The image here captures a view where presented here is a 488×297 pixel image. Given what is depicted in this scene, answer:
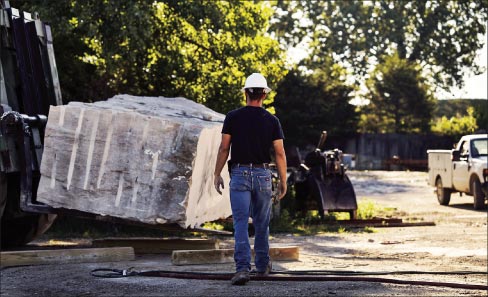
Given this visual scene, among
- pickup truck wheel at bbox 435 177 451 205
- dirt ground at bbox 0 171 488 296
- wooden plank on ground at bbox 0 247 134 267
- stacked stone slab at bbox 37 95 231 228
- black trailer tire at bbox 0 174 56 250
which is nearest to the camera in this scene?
dirt ground at bbox 0 171 488 296

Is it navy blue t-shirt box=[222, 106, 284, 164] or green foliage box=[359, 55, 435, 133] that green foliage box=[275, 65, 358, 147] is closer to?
green foliage box=[359, 55, 435, 133]

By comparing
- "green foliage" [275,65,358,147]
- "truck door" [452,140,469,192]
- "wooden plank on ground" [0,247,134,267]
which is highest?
"green foliage" [275,65,358,147]

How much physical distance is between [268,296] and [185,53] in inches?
495

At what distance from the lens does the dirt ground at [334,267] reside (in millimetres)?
9641

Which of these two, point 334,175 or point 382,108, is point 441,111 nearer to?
point 382,108

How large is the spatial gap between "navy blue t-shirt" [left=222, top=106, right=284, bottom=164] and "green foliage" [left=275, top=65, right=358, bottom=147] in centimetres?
4069

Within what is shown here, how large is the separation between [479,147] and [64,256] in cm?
1621

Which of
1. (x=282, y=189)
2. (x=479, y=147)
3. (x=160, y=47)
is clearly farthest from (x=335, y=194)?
(x=282, y=189)

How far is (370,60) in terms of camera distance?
3238 inches

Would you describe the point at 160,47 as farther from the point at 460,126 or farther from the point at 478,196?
the point at 460,126

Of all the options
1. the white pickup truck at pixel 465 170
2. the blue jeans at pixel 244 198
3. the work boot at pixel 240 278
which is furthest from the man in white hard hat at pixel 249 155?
the white pickup truck at pixel 465 170

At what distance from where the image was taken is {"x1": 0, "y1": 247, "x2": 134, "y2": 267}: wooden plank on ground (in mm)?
12125

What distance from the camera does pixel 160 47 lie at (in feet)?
67.5

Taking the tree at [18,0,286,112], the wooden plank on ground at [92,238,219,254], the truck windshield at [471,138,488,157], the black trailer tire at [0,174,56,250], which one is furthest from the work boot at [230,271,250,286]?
the truck windshield at [471,138,488,157]
